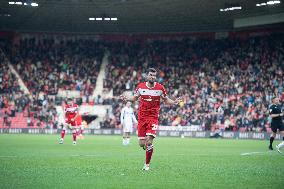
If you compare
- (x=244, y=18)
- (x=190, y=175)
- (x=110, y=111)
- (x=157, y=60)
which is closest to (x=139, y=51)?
(x=157, y=60)

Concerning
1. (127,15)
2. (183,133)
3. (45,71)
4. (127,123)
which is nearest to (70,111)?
(127,123)

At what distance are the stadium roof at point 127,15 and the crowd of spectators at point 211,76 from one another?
7.38 ft

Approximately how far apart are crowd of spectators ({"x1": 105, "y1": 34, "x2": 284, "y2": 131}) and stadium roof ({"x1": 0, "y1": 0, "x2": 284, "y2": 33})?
2.25 m

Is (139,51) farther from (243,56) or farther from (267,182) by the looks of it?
(267,182)

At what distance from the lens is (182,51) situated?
5650 cm

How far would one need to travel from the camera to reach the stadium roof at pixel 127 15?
45.4 m

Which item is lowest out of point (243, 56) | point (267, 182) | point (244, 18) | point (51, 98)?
point (267, 182)

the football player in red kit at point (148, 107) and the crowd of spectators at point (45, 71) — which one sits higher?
the crowd of spectators at point (45, 71)

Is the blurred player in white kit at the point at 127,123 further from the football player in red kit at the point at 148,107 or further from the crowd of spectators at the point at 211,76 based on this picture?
the football player in red kit at the point at 148,107

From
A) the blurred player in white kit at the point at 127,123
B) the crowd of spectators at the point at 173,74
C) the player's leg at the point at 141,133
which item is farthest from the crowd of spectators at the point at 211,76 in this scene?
the player's leg at the point at 141,133

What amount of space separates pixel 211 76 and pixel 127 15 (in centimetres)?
978

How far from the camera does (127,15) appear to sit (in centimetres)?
5097

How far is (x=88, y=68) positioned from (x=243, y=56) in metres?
16.3

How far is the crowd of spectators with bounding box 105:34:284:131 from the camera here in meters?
44.6
